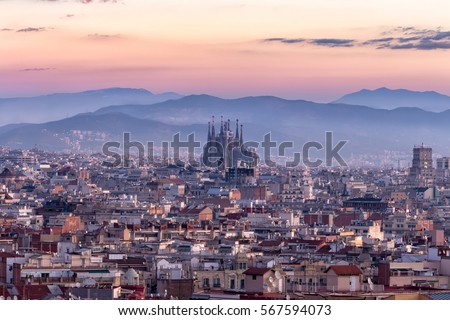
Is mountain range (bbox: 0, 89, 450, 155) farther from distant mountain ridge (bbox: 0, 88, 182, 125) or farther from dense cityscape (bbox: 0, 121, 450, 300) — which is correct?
dense cityscape (bbox: 0, 121, 450, 300)

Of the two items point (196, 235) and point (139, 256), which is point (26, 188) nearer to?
point (196, 235)

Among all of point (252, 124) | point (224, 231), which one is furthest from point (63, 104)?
point (224, 231)

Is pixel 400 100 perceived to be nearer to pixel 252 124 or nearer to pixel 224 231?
pixel 252 124

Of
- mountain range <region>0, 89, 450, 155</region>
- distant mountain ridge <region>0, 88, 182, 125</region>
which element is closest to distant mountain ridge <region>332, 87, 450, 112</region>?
mountain range <region>0, 89, 450, 155</region>

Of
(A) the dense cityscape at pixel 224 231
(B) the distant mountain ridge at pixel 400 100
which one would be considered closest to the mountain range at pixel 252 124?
(B) the distant mountain ridge at pixel 400 100
